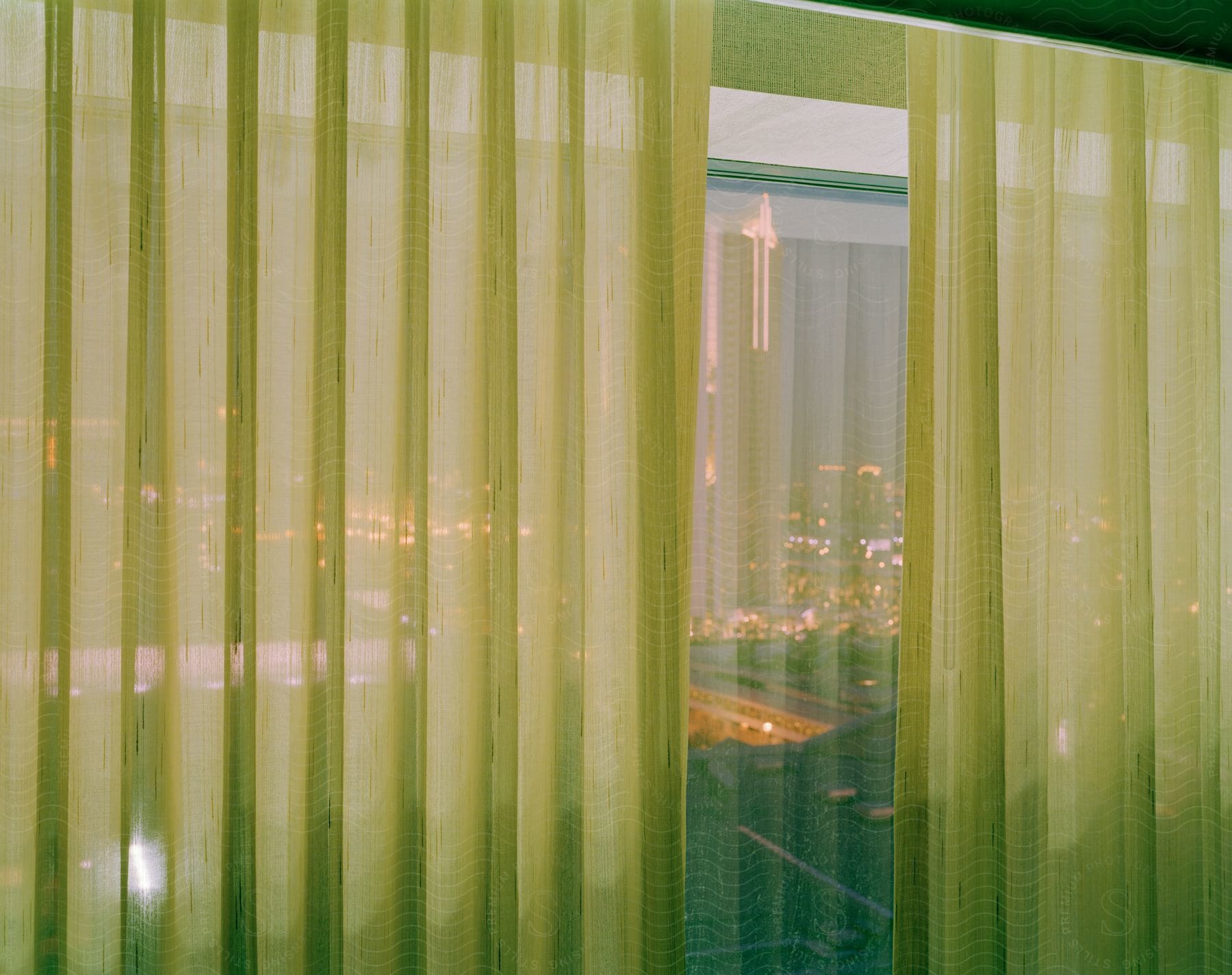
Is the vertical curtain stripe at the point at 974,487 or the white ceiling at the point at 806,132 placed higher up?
the white ceiling at the point at 806,132

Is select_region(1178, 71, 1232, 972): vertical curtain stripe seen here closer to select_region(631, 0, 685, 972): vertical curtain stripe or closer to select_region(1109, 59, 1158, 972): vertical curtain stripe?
select_region(1109, 59, 1158, 972): vertical curtain stripe

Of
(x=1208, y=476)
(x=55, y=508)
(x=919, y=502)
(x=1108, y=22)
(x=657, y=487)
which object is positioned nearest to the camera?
(x=55, y=508)

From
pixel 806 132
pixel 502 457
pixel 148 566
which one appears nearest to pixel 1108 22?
pixel 806 132

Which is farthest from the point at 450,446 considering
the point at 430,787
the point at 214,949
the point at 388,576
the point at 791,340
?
the point at 214,949

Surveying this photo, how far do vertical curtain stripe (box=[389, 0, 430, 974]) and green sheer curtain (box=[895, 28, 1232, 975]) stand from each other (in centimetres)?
93

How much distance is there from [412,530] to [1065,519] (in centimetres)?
134

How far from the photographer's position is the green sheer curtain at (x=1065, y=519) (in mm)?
1906

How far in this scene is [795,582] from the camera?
1932mm

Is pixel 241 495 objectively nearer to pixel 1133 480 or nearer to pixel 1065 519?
pixel 1065 519

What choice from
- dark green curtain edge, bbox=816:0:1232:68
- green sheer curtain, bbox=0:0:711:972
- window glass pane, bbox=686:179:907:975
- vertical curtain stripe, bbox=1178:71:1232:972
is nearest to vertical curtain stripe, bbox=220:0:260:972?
green sheer curtain, bbox=0:0:711:972

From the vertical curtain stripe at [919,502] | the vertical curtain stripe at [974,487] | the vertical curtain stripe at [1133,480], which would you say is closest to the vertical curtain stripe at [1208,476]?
the vertical curtain stripe at [1133,480]

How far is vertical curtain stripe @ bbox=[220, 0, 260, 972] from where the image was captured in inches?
60.3

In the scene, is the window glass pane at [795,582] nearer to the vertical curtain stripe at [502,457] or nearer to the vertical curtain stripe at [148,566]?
the vertical curtain stripe at [502,457]

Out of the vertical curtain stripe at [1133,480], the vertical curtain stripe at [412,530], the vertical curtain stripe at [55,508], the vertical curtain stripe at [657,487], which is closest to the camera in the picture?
the vertical curtain stripe at [55,508]
